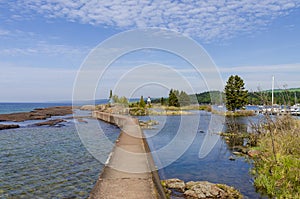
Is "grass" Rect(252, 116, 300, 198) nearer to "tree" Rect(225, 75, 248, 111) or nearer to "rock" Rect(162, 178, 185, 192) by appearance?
"rock" Rect(162, 178, 185, 192)

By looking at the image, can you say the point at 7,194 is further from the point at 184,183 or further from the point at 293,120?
the point at 293,120

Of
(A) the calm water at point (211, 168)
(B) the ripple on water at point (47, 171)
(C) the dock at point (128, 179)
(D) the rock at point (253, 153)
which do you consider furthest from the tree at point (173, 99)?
(C) the dock at point (128, 179)

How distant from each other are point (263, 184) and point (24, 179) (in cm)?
727

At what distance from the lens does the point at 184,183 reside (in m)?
7.70

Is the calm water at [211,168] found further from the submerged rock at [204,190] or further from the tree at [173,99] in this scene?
the tree at [173,99]

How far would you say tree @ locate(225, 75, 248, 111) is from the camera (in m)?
40.7

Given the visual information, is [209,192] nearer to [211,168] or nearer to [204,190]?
[204,190]

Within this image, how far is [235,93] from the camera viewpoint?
41.1m

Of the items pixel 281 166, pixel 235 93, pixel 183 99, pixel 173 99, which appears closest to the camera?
pixel 281 166

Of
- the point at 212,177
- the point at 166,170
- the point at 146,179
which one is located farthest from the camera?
the point at 166,170

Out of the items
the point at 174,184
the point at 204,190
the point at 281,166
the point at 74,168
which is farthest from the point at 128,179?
the point at 281,166

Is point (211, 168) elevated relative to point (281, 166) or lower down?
lower down

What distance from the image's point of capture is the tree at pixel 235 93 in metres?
40.7

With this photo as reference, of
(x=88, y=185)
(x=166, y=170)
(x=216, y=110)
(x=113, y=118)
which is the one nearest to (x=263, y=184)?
(x=166, y=170)
